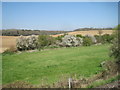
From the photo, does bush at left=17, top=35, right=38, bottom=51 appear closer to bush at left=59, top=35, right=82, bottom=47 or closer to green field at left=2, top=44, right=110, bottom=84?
bush at left=59, top=35, right=82, bottom=47

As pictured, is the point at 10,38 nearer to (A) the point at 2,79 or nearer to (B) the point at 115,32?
(A) the point at 2,79

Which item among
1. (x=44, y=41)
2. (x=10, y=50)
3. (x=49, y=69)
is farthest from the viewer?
(x=44, y=41)

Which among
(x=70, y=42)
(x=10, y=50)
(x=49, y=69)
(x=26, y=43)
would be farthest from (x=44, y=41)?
(x=49, y=69)

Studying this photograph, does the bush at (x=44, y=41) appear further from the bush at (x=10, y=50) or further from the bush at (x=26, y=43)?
the bush at (x=10, y=50)

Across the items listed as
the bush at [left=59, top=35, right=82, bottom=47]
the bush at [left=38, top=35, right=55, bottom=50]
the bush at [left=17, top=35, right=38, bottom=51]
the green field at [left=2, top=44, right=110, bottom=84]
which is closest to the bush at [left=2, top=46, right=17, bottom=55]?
the bush at [left=17, top=35, right=38, bottom=51]

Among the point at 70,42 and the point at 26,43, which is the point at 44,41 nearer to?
the point at 26,43

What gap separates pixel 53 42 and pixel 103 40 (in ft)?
34.7

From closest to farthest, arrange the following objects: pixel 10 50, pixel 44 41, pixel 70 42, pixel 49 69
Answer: pixel 49 69 < pixel 10 50 < pixel 44 41 < pixel 70 42

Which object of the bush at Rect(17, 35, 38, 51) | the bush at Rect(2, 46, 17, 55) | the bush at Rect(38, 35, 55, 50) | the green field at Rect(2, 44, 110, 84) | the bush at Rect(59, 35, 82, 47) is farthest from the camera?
the bush at Rect(59, 35, 82, 47)

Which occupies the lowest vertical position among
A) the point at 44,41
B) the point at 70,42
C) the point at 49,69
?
the point at 49,69

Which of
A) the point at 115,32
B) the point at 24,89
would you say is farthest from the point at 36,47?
the point at 24,89

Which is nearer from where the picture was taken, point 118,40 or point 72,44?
point 118,40

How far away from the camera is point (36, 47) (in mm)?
27719

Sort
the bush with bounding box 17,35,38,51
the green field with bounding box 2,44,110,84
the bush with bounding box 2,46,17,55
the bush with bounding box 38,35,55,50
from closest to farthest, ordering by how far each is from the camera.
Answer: the green field with bounding box 2,44,110,84 → the bush with bounding box 2,46,17,55 → the bush with bounding box 17,35,38,51 → the bush with bounding box 38,35,55,50
